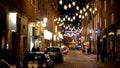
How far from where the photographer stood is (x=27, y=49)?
39.4 m

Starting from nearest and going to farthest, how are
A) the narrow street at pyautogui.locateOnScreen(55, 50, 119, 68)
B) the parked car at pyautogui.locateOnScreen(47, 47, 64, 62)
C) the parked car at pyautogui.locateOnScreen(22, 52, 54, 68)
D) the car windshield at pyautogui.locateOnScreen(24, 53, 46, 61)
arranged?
the parked car at pyautogui.locateOnScreen(22, 52, 54, 68) < the car windshield at pyautogui.locateOnScreen(24, 53, 46, 61) < the narrow street at pyautogui.locateOnScreen(55, 50, 119, 68) < the parked car at pyautogui.locateOnScreen(47, 47, 64, 62)

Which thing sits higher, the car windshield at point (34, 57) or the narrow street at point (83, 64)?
the car windshield at point (34, 57)

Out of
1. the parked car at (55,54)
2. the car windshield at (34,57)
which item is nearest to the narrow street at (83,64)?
the parked car at (55,54)

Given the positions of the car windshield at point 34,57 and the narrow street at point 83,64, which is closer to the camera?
the car windshield at point 34,57

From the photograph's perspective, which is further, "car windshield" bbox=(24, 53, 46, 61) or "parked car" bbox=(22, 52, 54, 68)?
"car windshield" bbox=(24, 53, 46, 61)

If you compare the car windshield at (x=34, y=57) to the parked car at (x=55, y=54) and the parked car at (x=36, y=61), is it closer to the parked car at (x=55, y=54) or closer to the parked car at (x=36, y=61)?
the parked car at (x=36, y=61)

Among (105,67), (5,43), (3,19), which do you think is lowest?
(105,67)

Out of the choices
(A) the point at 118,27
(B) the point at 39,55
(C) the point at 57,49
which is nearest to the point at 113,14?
(A) the point at 118,27

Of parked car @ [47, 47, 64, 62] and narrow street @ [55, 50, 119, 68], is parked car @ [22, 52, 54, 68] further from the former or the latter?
parked car @ [47, 47, 64, 62]

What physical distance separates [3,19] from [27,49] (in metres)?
12.1

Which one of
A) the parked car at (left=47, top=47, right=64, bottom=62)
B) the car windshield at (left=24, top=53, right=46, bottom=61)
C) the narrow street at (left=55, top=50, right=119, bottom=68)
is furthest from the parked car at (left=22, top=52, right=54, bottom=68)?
the parked car at (left=47, top=47, right=64, bottom=62)

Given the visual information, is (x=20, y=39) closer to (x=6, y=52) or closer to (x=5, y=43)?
(x=5, y=43)

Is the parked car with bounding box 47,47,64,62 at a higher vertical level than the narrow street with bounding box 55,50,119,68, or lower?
higher

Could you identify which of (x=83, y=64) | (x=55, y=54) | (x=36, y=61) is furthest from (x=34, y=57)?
(x=55, y=54)
